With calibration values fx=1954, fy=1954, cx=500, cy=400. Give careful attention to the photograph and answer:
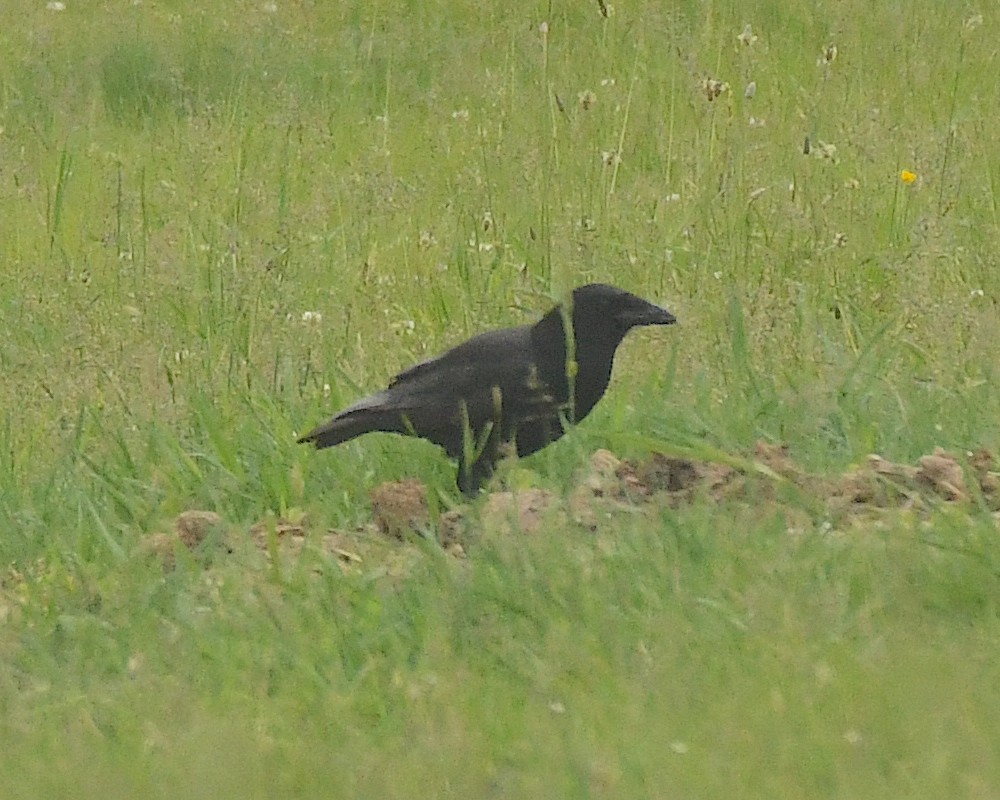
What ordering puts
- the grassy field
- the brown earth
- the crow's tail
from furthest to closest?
the crow's tail, the brown earth, the grassy field

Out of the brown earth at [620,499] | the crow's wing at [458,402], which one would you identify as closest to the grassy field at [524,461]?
the brown earth at [620,499]

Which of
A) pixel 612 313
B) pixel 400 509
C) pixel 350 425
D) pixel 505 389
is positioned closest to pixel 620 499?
pixel 400 509

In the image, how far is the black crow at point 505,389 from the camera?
176 inches

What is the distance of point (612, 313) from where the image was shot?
4.78 m

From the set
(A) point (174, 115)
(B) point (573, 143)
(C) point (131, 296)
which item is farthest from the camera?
(A) point (174, 115)

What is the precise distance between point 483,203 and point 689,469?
10.7 ft

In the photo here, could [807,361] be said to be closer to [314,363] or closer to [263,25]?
[314,363]

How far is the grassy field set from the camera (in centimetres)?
279

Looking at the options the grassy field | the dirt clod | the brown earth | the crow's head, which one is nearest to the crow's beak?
the crow's head

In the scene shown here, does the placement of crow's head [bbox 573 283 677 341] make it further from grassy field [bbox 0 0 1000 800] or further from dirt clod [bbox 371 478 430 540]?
dirt clod [bbox 371 478 430 540]

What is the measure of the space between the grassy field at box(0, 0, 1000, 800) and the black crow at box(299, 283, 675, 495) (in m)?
0.11

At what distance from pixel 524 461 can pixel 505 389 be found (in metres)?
0.17

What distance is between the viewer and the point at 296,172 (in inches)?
306

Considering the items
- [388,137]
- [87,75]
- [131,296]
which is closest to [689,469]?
[131,296]
